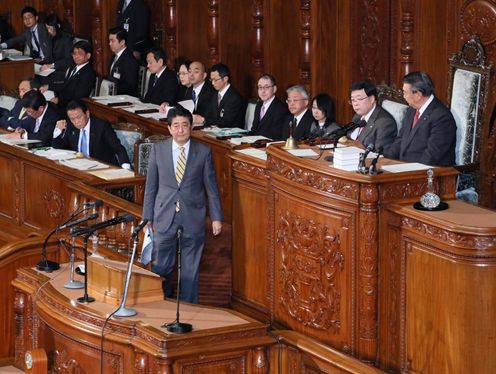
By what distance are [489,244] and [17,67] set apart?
903cm

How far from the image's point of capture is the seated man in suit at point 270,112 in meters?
11.1

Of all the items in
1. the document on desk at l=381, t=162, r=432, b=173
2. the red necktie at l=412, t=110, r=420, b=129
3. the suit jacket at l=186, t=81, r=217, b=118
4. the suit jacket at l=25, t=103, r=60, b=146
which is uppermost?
the red necktie at l=412, t=110, r=420, b=129

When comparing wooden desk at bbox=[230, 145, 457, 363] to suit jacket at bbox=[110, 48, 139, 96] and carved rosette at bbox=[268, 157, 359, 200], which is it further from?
suit jacket at bbox=[110, 48, 139, 96]

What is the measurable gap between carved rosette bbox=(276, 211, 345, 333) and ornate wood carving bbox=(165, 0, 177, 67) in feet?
21.1

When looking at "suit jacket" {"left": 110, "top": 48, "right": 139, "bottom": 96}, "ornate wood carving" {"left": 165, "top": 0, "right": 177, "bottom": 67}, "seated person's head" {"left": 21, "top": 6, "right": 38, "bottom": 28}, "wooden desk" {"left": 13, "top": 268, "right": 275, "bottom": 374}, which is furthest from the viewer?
"seated person's head" {"left": 21, "top": 6, "right": 38, "bottom": 28}

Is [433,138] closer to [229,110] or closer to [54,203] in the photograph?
[54,203]

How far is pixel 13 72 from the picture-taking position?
1486cm

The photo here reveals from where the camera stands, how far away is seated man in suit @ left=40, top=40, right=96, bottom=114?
44.5 feet

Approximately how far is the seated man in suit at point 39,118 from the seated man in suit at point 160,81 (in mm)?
1389

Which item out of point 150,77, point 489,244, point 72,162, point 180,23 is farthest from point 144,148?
point 489,244

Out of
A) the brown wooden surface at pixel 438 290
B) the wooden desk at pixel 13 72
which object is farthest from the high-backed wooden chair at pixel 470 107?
the wooden desk at pixel 13 72

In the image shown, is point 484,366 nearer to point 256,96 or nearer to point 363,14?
point 363,14

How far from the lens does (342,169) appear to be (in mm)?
7199

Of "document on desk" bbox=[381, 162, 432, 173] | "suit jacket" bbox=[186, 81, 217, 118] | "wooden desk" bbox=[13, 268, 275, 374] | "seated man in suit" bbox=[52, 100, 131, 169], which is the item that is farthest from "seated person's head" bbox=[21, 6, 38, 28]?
"document on desk" bbox=[381, 162, 432, 173]
